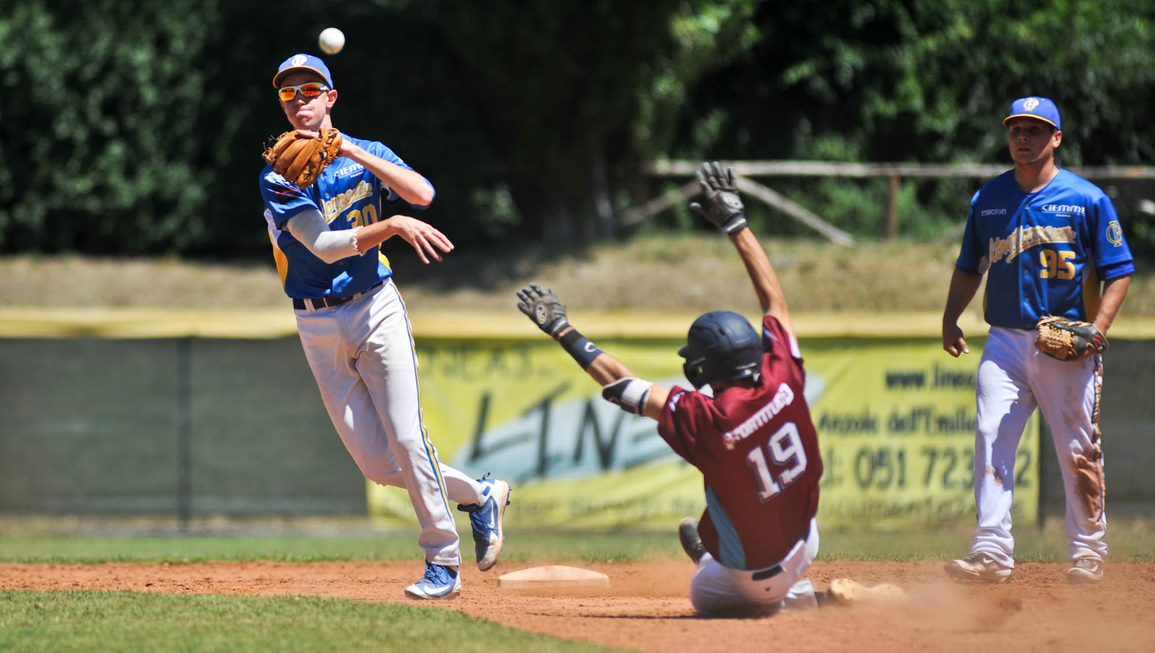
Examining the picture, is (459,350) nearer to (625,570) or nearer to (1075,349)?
(625,570)

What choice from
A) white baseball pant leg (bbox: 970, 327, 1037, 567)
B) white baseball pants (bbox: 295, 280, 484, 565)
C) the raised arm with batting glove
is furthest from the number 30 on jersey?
white baseball pant leg (bbox: 970, 327, 1037, 567)

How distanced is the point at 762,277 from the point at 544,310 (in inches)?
31.0

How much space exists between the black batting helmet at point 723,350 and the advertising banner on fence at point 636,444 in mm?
5578

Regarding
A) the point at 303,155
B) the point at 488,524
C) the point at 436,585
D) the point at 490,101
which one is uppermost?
the point at 490,101

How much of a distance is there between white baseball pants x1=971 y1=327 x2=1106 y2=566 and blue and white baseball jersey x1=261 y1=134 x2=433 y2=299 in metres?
2.84

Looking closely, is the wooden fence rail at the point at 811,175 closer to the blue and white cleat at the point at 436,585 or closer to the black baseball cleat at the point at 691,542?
the black baseball cleat at the point at 691,542

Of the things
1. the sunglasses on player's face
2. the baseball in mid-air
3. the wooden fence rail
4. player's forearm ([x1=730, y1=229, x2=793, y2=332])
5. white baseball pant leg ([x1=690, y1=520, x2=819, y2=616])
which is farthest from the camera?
the wooden fence rail

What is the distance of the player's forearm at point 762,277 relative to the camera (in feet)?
16.4

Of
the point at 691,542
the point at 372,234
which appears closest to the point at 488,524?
the point at 691,542

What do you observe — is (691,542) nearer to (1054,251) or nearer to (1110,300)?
(1054,251)

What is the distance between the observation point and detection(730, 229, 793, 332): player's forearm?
4.98 m

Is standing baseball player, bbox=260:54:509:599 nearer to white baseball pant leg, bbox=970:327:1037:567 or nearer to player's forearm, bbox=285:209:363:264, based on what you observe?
player's forearm, bbox=285:209:363:264

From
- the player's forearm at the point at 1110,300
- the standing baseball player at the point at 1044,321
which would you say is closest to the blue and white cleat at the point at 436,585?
the standing baseball player at the point at 1044,321

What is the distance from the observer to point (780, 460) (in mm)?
4969
